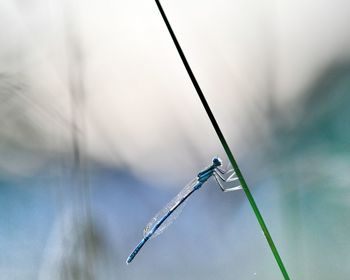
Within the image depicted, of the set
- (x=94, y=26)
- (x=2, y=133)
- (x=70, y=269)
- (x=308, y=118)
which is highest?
(x=94, y=26)

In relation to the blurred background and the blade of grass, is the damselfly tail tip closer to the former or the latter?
the blurred background

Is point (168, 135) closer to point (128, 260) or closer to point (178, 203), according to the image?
point (178, 203)

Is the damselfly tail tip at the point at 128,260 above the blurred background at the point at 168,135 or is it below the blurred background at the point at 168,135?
below

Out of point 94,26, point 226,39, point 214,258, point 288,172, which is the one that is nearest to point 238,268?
point 214,258

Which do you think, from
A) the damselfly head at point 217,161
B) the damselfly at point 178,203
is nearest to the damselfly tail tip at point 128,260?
the damselfly at point 178,203

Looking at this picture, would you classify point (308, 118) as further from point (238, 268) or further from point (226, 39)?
point (238, 268)

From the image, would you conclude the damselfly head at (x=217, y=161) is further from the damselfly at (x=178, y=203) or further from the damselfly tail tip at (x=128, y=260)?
the damselfly tail tip at (x=128, y=260)
